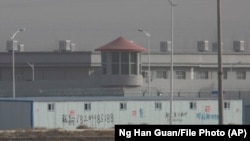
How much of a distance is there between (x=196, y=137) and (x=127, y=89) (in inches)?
3100

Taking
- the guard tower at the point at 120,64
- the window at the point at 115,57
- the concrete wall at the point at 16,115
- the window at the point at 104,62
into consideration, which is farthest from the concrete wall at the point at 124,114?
the window at the point at 104,62

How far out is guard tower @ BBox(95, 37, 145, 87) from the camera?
97125 millimetres

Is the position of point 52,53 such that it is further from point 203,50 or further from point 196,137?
point 196,137

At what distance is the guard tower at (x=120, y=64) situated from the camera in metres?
97.1

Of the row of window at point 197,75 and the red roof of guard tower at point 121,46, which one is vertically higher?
the red roof of guard tower at point 121,46

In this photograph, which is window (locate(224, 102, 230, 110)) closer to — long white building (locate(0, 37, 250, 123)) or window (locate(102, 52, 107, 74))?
long white building (locate(0, 37, 250, 123))

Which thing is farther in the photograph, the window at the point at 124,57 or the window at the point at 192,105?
the window at the point at 124,57

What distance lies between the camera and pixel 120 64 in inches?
3861

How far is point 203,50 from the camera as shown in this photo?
123 metres

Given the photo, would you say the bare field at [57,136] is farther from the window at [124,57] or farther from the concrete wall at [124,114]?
the window at [124,57]

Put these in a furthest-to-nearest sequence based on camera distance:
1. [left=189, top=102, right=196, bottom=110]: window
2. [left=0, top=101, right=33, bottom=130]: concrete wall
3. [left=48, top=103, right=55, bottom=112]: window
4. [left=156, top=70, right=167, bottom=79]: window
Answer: [left=156, top=70, right=167, bottom=79]: window, [left=189, top=102, right=196, bottom=110]: window, [left=48, top=103, right=55, bottom=112]: window, [left=0, top=101, right=33, bottom=130]: concrete wall

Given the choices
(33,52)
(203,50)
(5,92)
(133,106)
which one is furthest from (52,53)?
(133,106)

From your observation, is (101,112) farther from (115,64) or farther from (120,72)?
(115,64)

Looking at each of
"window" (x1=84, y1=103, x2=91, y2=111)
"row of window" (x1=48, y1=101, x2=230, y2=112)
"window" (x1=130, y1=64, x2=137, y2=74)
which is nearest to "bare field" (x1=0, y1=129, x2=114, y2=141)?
"row of window" (x1=48, y1=101, x2=230, y2=112)
